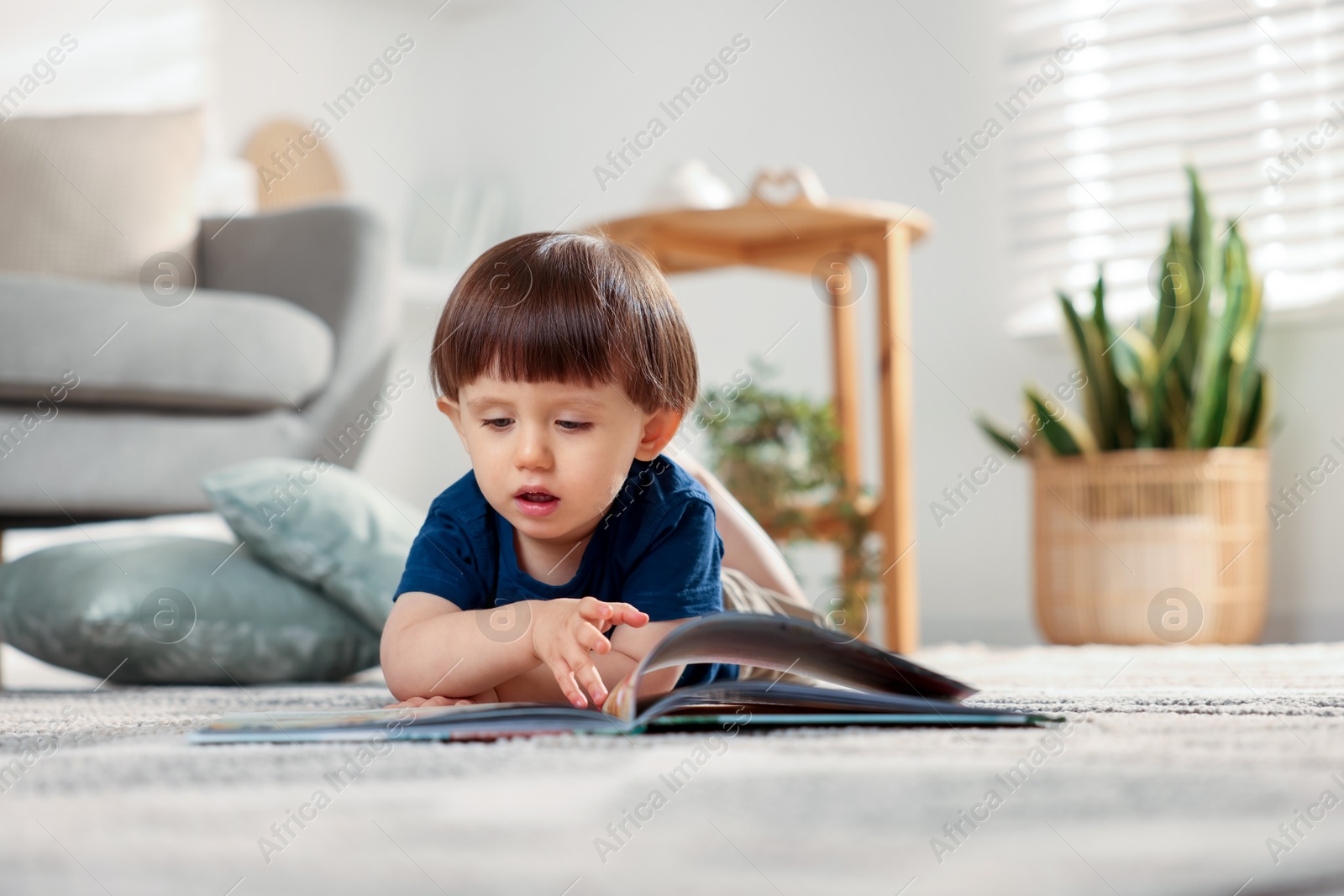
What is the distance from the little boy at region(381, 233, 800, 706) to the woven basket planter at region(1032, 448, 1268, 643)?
4.40 ft

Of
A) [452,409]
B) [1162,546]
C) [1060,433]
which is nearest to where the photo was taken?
[452,409]

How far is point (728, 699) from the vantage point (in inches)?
23.1

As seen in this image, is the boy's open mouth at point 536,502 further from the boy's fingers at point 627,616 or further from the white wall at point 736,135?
the white wall at point 736,135

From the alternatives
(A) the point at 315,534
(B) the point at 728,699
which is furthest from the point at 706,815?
(A) the point at 315,534

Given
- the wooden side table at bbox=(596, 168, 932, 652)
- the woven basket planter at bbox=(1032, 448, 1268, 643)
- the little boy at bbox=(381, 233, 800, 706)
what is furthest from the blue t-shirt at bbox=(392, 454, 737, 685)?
the woven basket planter at bbox=(1032, 448, 1268, 643)

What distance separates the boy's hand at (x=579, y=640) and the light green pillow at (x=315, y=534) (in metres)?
0.57

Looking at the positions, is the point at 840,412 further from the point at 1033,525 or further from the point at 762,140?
the point at 762,140

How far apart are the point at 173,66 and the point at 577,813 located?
121 inches

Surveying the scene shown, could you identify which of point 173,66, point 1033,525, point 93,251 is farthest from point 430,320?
point 1033,525

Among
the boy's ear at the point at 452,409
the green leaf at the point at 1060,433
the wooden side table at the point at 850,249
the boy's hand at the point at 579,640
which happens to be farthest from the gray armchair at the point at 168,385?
the green leaf at the point at 1060,433

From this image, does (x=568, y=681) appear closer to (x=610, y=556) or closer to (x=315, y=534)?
(x=610, y=556)

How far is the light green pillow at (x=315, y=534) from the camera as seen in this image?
119 centimetres

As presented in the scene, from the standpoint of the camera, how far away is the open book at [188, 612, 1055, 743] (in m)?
0.52

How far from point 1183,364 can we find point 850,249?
572 mm
